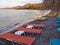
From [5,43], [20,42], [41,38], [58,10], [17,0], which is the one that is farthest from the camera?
[17,0]

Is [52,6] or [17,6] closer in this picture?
[52,6]

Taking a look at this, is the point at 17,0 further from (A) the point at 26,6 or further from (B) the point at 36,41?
(B) the point at 36,41

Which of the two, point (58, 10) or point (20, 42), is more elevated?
point (20, 42)

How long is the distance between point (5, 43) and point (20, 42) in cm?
52

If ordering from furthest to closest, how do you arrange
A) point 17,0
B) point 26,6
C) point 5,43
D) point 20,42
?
1. point 17,0
2. point 26,6
3. point 5,43
4. point 20,42

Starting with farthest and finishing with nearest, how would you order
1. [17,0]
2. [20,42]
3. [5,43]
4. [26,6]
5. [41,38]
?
[17,0]
[26,6]
[41,38]
[5,43]
[20,42]

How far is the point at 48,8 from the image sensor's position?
1155 centimetres

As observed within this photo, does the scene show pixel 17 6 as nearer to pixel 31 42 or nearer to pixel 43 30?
pixel 43 30

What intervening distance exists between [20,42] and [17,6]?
31.4 ft

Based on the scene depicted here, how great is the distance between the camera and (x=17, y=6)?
539 inches

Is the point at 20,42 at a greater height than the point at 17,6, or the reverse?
the point at 20,42

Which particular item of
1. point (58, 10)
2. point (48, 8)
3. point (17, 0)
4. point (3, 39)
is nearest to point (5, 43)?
point (3, 39)

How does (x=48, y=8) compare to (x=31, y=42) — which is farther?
(x=48, y=8)

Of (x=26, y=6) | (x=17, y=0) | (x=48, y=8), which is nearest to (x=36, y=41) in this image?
(x=48, y=8)
